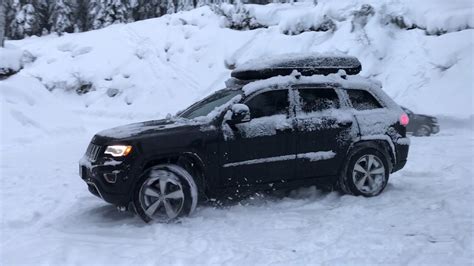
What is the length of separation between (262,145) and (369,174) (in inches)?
64.5

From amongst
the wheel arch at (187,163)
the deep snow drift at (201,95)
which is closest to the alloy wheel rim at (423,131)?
the deep snow drift at (201,95)

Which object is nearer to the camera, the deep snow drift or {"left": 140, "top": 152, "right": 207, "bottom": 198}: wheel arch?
the deep snow drift

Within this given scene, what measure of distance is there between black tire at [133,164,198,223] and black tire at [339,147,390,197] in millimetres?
2151

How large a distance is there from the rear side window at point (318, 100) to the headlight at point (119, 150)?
7.56ft

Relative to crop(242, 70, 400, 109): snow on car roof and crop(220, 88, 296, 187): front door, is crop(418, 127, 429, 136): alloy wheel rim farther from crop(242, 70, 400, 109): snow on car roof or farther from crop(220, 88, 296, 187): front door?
crop(220, 88, 296, 187): front door

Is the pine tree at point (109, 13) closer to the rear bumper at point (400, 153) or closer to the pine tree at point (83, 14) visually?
the pine tree at point (83, 14)

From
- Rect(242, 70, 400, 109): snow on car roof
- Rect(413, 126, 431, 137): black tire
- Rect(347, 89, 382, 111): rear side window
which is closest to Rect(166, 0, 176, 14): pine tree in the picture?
Rect(413, 126, 431, 137): black tire

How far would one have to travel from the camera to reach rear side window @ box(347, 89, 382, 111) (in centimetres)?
710

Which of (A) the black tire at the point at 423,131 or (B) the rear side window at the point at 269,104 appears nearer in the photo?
(B) the rear side window at the point at 269,104

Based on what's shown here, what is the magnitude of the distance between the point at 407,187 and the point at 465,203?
44.5 inches

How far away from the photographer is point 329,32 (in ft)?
68.2

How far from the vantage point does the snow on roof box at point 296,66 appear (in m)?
6.82

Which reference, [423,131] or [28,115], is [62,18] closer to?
[28,115]

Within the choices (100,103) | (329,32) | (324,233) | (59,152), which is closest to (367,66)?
(329,32)
